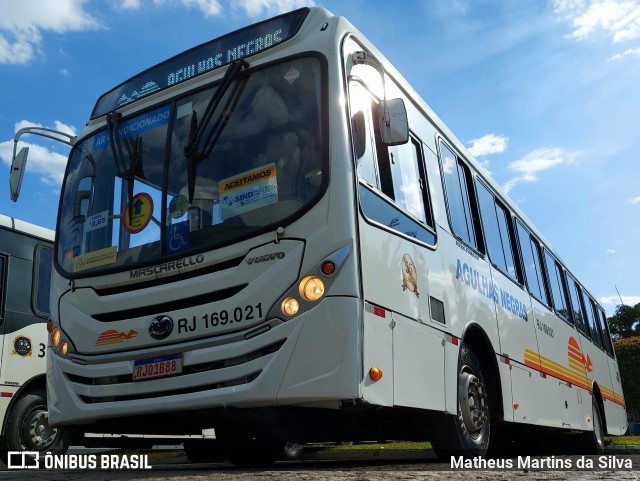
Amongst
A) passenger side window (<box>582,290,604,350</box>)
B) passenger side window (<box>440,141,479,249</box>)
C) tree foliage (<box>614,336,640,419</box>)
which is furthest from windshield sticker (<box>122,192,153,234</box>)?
tree foliage (<box>614,336,640,419</box>)

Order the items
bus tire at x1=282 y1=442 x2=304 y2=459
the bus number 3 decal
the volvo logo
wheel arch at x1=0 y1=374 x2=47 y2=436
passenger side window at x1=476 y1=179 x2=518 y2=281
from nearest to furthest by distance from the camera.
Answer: the bus number 3 decal, the volvo logo, passenger side window at x1=476 y1=179 x2=518 y2=281, wheel arch at x1=0 y1=374 x2=47 y2=436, bus tire at x1=282 y1=442 x2=304 y2=459

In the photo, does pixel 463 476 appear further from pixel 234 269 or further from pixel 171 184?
pixel 171 184

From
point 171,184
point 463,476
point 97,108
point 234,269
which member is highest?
point 97,108

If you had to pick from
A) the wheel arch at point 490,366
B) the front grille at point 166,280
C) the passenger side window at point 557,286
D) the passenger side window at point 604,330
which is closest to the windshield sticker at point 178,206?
the front grille at point 166,280

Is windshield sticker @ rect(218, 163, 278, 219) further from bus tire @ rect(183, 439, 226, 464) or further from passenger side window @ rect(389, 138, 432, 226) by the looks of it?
bus tire @ rect(183, 439, 226, 464)

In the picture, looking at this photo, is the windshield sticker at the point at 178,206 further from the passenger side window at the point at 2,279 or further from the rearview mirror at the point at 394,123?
the passenger side window at the point at 2,279

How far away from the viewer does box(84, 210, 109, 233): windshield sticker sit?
5.96m

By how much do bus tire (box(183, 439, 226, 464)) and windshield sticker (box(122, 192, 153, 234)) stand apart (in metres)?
4.70

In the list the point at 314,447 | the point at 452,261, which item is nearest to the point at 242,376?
the point at 452,261

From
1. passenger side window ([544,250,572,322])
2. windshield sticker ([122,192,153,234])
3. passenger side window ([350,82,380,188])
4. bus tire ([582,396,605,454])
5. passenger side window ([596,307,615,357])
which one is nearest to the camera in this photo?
passenger side window ([350,82,380,188])

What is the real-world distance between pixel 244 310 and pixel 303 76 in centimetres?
182

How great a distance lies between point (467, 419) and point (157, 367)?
2676mm

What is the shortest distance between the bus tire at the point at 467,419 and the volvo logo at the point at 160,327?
2.33 meters

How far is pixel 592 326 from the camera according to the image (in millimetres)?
14172
